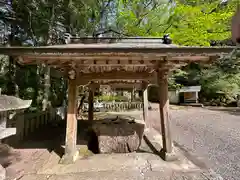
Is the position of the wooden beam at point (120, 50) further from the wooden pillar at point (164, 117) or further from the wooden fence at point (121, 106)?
the wooden fence at point (121, 106)

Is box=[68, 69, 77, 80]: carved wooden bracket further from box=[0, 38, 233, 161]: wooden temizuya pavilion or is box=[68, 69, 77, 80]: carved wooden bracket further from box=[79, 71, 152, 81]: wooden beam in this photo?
box=[79, 71, 152, 81]: wooden beam

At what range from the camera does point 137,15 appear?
8109 mm

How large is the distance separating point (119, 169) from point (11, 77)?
8143 mm

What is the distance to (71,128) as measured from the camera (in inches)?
139

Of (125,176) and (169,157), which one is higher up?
(169,157)

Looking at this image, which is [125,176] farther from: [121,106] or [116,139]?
[121,106]

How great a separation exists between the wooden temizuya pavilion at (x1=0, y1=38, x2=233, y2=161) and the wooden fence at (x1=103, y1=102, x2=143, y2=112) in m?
9.49

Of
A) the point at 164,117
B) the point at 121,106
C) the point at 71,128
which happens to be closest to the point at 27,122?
the point at 71,128

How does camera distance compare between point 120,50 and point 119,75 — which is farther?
point 119,75

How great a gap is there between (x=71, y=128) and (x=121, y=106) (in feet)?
34.1

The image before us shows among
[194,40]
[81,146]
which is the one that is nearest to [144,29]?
[194,40]

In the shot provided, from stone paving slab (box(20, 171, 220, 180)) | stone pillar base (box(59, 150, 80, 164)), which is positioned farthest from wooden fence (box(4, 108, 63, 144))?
stone paving slab (box(20, 171, 220, 180))

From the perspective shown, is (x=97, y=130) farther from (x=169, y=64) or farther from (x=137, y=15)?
(x=137, y=15)

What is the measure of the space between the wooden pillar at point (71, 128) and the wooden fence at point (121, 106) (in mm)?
10070
